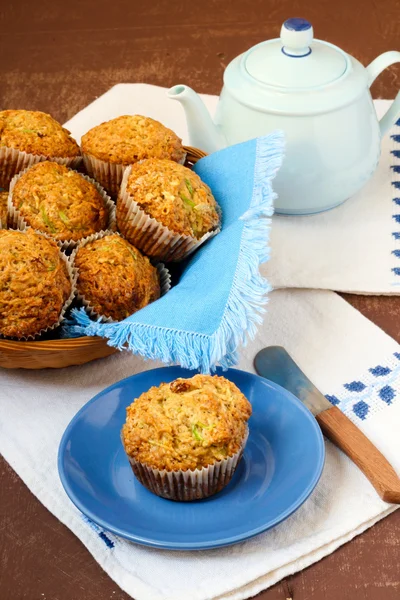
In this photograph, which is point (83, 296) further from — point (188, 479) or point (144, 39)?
point (144, 39)

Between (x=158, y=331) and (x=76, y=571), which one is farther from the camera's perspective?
(x=158, y=331)

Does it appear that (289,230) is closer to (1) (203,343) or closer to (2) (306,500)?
(1) (203,343)

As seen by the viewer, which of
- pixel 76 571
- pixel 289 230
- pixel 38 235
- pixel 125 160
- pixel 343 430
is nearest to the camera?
pixel 76 571

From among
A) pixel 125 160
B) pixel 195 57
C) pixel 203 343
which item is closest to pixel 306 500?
pixel 203 343

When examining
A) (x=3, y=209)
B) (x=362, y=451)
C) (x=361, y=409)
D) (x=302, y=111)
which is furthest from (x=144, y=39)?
(x=362, y=451)

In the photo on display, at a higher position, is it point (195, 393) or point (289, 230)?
point (195, 393)

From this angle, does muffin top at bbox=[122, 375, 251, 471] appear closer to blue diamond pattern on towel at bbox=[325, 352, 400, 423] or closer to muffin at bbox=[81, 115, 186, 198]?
blue diamond pattern on towel at bbox=[325, 352, 400, 423]

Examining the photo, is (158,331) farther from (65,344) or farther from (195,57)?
(195,57)

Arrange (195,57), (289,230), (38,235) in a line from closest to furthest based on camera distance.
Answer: (38,235) < (289,230) < (195,57)
